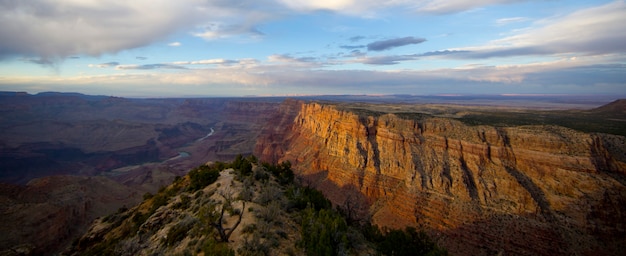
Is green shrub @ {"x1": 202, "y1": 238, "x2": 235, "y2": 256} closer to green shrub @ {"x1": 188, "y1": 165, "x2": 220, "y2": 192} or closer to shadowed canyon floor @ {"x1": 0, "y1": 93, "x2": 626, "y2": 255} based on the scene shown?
green shrub @ {"x1": 188, "y1": 165, "x2": 220, "y2": 192}

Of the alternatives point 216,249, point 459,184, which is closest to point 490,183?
point 459,184

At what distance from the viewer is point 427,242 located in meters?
19.7

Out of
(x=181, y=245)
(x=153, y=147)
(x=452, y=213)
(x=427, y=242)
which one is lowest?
(x=153, y=147)

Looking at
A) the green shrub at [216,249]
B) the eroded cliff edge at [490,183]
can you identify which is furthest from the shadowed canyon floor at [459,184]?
the green shrub at [216,249]

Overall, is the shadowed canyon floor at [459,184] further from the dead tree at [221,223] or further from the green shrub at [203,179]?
the dead tree at [221,223]

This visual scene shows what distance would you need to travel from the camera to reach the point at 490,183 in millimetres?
31844

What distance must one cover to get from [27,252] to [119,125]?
13390 cm

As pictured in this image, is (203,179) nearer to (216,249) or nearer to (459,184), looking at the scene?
(216,249)

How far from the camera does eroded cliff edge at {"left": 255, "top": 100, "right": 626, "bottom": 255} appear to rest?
2561 cm

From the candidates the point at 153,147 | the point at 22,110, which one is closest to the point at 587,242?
the point at 153,147

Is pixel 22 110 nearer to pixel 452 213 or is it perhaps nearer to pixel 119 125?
pixel 119 125

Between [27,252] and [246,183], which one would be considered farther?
[27,252]

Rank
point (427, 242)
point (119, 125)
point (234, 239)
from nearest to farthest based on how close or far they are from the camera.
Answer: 1. point (234, 239)
2. point (427, 242)
3. point (119, 125)

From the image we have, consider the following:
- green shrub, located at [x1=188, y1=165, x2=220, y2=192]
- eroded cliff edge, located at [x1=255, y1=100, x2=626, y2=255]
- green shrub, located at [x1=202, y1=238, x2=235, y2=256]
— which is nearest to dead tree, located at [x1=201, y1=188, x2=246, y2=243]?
green shrub, located at [x1=202, y1=238, x2=235, y2=256]
